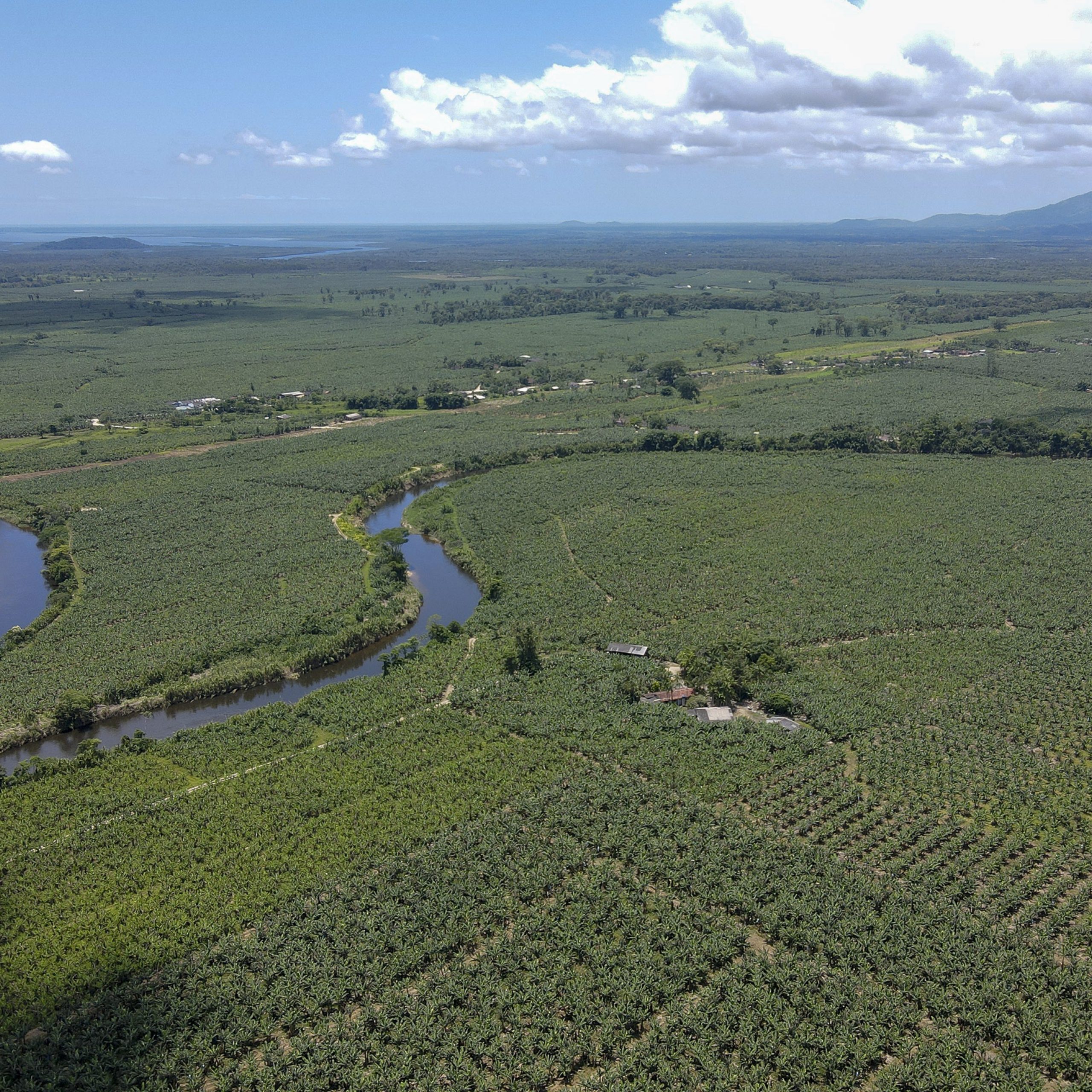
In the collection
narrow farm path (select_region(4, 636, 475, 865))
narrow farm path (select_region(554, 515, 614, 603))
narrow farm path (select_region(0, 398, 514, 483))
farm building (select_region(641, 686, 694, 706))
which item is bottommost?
narrow farm path (select_region(4, 636, 475, 865))

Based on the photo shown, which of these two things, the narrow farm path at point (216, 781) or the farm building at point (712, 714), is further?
the farm building at point (712, 714)

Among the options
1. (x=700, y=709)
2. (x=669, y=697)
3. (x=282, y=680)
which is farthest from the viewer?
(x=282, y=680)

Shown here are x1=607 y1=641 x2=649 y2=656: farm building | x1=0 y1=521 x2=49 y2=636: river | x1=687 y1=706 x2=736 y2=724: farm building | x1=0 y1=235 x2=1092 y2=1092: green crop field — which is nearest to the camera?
x1=0 y1=235 x2=1092 y2=1092: green crop field

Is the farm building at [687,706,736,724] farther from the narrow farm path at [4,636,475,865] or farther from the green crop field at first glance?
the narrow farm path at [4,636,475,865]

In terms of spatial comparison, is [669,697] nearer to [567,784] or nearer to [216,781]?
[567,784]

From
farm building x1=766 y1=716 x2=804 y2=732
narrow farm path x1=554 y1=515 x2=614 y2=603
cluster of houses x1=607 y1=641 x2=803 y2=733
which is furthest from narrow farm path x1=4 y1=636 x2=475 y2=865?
farm building x1=766 y1=716 x2=804 y2=732

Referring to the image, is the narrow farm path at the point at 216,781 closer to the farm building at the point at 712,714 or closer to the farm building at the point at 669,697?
the farm building at the point at 669,697

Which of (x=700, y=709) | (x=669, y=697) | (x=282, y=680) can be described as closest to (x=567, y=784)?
(x=669, y=697)

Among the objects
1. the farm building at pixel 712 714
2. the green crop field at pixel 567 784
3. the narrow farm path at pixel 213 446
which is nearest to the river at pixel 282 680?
the green crop field at pixel 567 784
